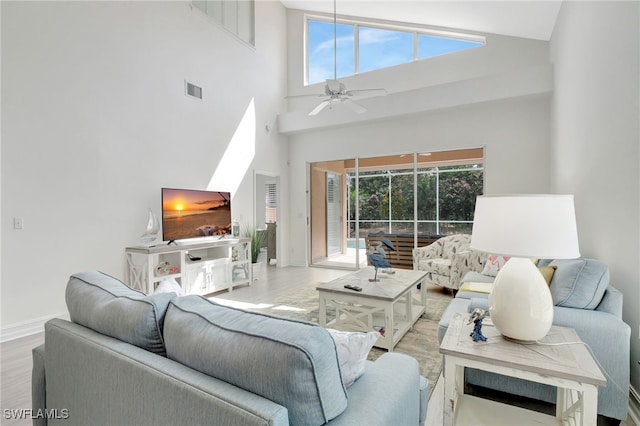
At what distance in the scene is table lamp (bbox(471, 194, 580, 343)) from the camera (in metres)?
1.39

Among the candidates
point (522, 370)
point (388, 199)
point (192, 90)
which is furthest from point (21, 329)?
point (388, 199)

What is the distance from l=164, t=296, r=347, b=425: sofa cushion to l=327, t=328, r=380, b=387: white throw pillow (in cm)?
14

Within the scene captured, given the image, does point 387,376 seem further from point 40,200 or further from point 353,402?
point 40,200

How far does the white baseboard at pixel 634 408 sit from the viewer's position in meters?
1.74

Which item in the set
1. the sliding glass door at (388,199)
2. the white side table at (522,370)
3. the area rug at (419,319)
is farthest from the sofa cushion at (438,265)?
the white side table at (522,370)

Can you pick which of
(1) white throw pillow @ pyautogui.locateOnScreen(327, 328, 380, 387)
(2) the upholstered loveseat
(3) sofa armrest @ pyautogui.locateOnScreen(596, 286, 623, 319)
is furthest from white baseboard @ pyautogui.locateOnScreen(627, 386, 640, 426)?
(2) the upholstered loveseat

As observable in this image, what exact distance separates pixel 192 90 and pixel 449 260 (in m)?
4.57

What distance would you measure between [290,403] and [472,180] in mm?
5457

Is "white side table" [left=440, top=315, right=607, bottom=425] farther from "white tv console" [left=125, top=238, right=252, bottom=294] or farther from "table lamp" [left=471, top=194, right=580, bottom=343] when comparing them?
"white tv console" [left=125, top=238, right=252, bottom=294]

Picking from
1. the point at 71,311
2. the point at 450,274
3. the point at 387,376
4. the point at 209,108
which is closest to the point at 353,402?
the point at 387,376

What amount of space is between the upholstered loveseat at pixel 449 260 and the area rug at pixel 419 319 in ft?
0.84

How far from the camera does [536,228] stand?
54.8 inches

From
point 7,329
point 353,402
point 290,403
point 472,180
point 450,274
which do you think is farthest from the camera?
point 472,180

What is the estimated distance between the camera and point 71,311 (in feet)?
4.65
